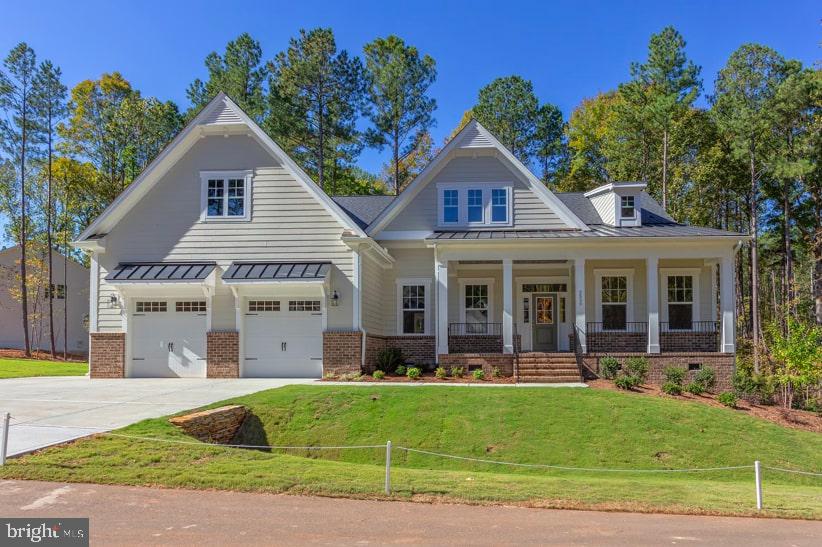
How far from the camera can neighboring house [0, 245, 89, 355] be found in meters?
37.4

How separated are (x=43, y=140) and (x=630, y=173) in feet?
104

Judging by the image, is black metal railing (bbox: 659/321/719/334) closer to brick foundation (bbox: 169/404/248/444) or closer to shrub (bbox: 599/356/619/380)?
shrub (bbox: 599/356/619/380)

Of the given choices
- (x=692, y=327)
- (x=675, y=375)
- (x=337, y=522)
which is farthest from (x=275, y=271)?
(x=692, y=327)

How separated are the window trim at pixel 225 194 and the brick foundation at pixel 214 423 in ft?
26.6

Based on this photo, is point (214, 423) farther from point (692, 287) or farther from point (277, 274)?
point (692, 287)

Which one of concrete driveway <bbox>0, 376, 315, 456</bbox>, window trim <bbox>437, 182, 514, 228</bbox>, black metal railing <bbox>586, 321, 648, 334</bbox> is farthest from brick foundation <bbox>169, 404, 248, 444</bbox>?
black metal railing <bbox>586, 321, 648, 334</bbox>

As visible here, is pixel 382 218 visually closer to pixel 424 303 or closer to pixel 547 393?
pixel 424 303

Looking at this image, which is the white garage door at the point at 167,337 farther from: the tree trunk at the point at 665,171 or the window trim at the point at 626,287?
the tree trunk at the point at 665,171

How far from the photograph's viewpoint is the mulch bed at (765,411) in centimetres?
1510

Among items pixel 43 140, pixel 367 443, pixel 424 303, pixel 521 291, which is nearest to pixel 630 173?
pixel 521 291

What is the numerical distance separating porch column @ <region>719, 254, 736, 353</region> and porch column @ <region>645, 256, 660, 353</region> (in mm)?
1886

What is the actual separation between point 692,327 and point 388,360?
391 inches

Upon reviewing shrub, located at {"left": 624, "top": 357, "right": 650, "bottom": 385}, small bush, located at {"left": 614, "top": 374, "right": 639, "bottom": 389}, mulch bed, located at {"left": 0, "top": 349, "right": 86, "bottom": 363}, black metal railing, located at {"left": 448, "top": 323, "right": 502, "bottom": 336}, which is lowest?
mulch bed, located at {"left": 0, "top": 349, "right": 86, "bottom": 363}

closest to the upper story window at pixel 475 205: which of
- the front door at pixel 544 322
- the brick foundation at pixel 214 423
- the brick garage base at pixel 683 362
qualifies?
the front door at pixel 544 322
